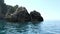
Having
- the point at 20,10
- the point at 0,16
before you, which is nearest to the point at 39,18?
the point at 20,10

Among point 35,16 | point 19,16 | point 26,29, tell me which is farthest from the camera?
point 35,16

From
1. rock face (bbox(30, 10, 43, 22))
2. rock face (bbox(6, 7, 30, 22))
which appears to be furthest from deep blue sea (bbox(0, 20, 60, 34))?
rock face (bbox(30, 10, 43, 22))

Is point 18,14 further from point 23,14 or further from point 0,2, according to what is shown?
point 0,2

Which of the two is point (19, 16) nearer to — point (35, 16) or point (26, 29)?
point (35, 16)

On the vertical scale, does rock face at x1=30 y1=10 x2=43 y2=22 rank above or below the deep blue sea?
above

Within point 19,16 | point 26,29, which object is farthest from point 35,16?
point 26,29

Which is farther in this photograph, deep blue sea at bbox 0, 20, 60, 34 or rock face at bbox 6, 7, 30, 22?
rock face at bbox 6, 7, 30, 22

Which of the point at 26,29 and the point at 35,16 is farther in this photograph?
the point at 35,16

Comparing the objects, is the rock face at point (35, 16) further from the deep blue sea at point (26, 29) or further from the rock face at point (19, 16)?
the deep blue sea at point (26, 29)

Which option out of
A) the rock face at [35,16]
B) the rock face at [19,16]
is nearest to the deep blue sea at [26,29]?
the rock face at [19,16]

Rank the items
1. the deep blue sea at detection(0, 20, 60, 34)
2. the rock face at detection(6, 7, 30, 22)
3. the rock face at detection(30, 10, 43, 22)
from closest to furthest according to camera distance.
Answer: the deep blue sea at detection(0, 20, 60, 34) → the rock face at detection(6, 7, 30, 22) → the rock face at detection(30, 10, 43, 22)

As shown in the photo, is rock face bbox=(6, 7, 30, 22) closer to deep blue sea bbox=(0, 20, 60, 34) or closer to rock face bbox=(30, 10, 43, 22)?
rock face bbox=(30, 10, 43, 22)

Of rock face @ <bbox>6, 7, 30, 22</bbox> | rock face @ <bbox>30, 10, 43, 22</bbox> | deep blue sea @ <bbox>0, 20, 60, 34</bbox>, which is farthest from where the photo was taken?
rock face @ <bbox>30, 10, 43, 22</bbox>

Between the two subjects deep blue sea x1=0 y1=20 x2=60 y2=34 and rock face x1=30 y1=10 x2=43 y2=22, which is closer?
deep blue sea x1=0 y1=20 x2=60 y2=34
